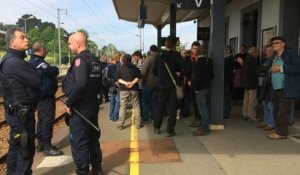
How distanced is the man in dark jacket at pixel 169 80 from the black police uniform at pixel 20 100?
3.78m

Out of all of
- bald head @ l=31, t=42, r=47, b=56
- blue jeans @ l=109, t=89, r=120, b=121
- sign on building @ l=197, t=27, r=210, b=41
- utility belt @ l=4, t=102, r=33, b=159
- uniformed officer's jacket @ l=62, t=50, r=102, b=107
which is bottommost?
blue jeans @ l=109, t=89, r=120, b=121

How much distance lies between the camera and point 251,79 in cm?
1056

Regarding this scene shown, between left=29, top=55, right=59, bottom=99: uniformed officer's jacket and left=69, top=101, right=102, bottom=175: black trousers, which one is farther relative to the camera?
left=29, top=55, right=59, bottom=99: uniformed officer's jacket

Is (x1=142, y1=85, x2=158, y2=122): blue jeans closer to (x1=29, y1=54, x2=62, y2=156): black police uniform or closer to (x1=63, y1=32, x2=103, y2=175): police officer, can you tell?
(x1=29, y1=54, x2=62, y2=156): black police uniform

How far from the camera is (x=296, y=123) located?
10109mm

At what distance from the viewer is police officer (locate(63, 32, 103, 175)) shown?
5.71 m

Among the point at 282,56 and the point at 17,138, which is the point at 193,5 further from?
the point at 17,138

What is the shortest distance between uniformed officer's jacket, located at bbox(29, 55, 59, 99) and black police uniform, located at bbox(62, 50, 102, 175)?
1.64m

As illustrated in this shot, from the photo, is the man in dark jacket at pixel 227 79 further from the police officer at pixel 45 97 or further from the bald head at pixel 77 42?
the bald head at pixel 77 42

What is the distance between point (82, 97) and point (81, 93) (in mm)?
105

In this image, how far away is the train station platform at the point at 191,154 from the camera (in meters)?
6.54

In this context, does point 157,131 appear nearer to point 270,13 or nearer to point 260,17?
point 270,13

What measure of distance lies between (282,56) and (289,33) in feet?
14.5

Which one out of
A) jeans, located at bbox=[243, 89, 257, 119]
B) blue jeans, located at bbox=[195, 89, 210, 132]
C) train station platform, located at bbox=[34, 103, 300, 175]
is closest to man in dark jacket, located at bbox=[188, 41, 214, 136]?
blue jeans, located at bbox=[195, 89, 210, 132]
